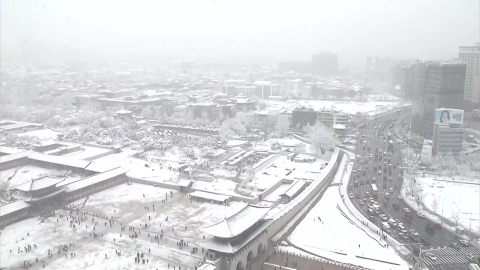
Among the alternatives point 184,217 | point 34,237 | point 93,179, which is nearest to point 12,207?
point 34,237

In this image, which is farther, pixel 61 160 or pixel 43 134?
pixel 43 134

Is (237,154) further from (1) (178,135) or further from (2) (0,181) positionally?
(2) (0,181)

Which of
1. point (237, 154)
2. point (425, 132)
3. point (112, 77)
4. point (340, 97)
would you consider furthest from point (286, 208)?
point (112, 77)

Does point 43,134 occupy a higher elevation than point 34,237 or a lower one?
higher

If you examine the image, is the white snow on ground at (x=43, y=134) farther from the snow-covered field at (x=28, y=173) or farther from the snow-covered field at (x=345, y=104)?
the snow-covered field at (x=345, y=104)

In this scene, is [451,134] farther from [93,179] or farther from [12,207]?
[12,207]

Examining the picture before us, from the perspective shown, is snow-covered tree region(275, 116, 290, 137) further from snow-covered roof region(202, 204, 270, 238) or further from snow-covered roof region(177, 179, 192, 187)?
snow-covered roof region(202, 204, 270, 238)

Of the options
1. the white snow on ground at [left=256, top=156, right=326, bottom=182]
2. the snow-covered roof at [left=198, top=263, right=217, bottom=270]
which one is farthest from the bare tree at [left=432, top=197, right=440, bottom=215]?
the snow-covered roof at [left=198, top=263, right=217, bottom=270]

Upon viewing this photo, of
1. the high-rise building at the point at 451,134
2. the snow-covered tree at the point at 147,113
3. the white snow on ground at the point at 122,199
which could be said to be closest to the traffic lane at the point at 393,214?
the high-rise building at the point at 451,134
